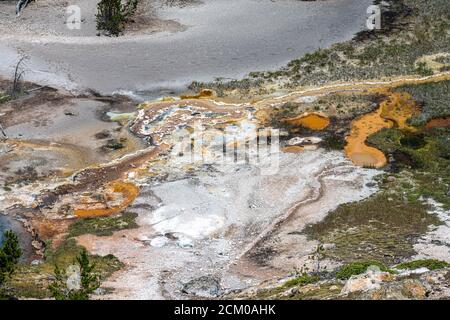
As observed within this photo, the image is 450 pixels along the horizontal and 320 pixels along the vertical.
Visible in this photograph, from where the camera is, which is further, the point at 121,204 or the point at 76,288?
the point at 121,204

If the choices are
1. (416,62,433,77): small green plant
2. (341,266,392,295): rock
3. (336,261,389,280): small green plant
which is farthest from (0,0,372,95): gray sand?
(341,266,392,295): rock

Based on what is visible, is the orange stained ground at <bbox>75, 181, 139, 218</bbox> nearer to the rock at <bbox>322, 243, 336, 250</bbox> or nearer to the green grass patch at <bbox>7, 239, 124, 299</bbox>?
the green grass patch at <bbox>7, 239, 124, 299</bbox>

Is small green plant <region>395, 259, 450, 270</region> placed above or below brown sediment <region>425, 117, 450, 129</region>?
below

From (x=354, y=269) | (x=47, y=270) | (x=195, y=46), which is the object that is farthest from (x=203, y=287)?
(x=195, y=46)

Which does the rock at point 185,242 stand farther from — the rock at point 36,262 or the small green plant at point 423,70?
the small green plant at point 423,70

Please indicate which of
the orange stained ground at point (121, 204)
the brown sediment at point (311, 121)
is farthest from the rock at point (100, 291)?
the brown sediment at point (311, 121)

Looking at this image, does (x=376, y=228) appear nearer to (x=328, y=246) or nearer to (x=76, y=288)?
(x=328, y=246)
